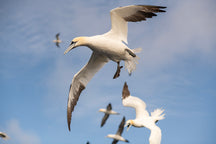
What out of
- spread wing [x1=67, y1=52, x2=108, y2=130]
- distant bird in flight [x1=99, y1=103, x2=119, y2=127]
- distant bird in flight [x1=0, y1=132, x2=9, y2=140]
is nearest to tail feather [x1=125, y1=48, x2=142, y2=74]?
spread wing [x1=67, y1=52, x2=108, y2=130]

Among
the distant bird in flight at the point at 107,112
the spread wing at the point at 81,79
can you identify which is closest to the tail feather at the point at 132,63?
the spread wing at the point at 81,79

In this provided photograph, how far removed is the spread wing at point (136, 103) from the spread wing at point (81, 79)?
159 cm

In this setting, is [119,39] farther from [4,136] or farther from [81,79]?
[4,136]

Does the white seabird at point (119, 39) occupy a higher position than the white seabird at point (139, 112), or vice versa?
the white seabird at point (119, 39)

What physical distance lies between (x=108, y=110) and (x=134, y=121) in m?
9.90

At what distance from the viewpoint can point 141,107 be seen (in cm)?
1201

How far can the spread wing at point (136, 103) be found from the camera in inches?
469

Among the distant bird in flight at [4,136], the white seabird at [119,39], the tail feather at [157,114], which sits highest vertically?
the white seabird at [119,39]

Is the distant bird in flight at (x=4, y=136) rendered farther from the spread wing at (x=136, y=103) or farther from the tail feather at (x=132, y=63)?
the tail feather at (x=132, y=63)

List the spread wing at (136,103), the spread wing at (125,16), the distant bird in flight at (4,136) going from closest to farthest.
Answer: the spread wing at (125,16), the spread wing at (136,103), the distant bird in flight at (4,136)

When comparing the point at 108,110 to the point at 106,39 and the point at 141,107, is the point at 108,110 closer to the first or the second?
the point at 141,107

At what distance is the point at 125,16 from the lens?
10.1 meters

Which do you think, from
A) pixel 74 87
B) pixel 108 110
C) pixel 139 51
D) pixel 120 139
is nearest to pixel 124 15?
pixel 139 51

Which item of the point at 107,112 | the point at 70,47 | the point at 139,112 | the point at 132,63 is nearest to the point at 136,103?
the point at 139,112
